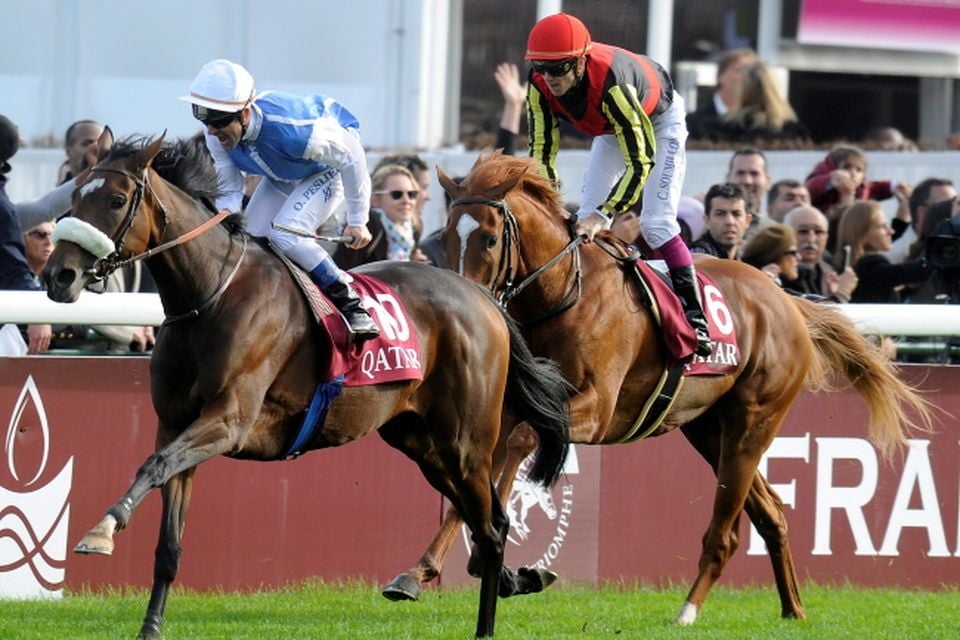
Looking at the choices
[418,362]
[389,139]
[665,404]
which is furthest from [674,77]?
[418,362]

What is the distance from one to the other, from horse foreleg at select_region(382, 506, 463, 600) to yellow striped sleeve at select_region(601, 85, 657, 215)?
4.33ft

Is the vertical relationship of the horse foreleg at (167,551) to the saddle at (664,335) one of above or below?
below

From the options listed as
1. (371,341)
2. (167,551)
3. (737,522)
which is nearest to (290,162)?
(371,341)

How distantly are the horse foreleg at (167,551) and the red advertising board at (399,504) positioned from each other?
138 cm

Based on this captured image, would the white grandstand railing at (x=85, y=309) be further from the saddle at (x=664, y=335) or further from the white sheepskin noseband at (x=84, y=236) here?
the saddle at (x=664, y=335)

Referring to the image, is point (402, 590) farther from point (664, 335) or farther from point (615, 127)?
point (615, 127)

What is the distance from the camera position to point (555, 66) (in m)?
7.39

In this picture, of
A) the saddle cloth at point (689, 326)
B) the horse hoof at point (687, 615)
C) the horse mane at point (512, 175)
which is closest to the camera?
the horse mane at point (512, 175)

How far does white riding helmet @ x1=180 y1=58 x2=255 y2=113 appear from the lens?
669 cm

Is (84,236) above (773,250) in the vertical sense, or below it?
above

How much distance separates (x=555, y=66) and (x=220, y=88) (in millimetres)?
1346

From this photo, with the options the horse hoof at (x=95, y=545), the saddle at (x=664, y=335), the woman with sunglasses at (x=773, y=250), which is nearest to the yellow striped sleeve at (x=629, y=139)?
the saddle at (x=664, y=335)

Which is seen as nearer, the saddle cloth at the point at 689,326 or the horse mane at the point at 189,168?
the horse mane at the point at 189,168

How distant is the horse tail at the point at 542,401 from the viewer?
285 inches
